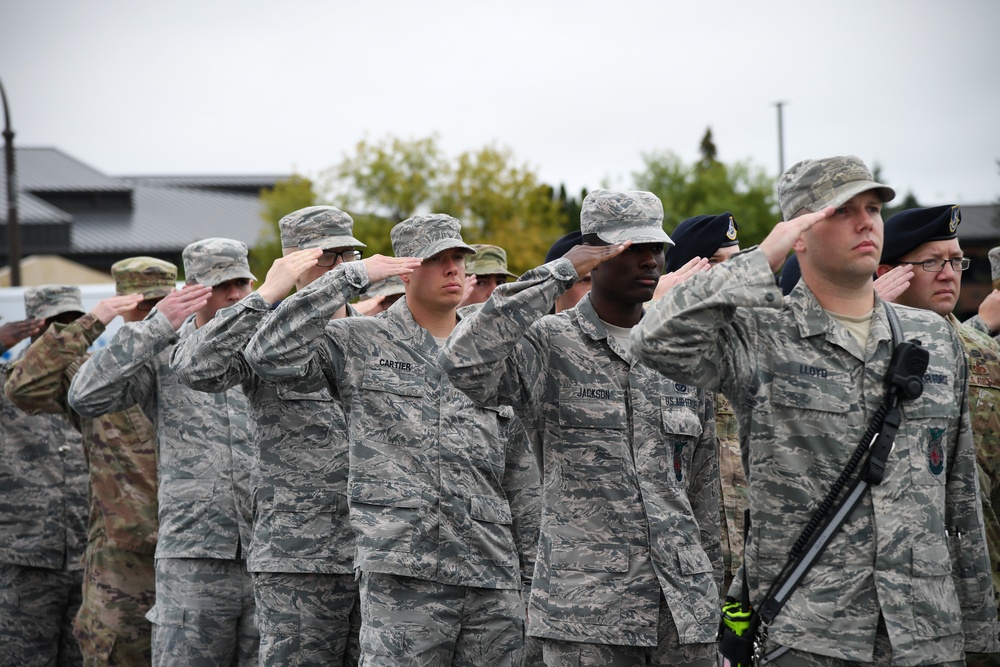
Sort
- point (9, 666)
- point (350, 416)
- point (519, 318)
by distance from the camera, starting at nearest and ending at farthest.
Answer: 1. point (519, 318)
2. point (350, 416)
3. point (9, 666)

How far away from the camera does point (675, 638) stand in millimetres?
4520

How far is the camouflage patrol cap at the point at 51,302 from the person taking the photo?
8.53 metres

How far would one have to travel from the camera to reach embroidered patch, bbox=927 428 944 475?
3814 millimetres

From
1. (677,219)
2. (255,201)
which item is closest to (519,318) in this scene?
(677,219)

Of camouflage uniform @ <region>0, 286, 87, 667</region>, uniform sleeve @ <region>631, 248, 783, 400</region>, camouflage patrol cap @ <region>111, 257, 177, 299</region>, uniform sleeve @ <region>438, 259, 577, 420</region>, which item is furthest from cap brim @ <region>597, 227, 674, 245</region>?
camouflage uniform @ <region>0, 286, 87, 667</region>

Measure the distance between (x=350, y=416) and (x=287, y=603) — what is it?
107 centimetres

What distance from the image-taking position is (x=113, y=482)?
7434 mm

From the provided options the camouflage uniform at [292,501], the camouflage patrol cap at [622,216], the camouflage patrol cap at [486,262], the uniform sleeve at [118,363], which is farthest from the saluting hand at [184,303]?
the camouflage patrol cap at [486,262]

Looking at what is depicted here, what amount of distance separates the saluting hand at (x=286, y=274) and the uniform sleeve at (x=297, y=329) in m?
0.25

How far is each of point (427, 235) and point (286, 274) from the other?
71 centimetres

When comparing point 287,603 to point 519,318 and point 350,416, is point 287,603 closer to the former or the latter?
point 350,416

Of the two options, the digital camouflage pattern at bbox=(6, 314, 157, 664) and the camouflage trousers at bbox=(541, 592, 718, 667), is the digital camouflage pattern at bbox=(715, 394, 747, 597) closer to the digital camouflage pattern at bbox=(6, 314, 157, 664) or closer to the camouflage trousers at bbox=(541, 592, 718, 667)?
the camouflage trousers at bbox=(541, 592, 718, 667)

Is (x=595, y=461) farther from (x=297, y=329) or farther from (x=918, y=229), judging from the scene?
(x=918, y=229)

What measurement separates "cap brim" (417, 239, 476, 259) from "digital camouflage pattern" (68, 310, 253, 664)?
1770 millimetres
